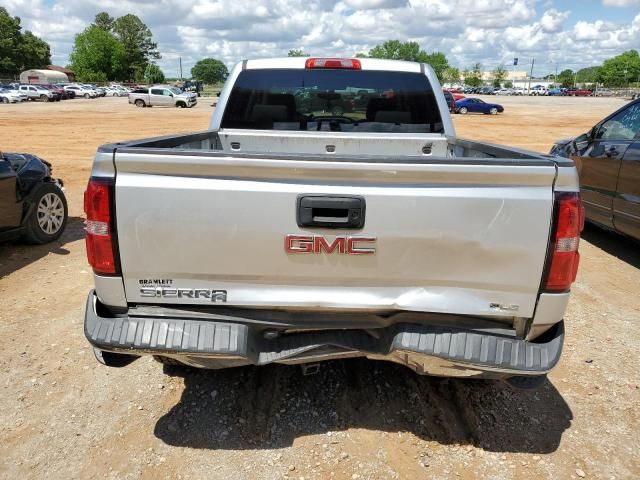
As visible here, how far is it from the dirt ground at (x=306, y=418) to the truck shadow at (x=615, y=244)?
230 cm

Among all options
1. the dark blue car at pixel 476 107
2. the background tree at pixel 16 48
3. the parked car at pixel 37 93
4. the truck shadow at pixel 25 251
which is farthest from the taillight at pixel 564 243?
the background tree at pixel 16 48

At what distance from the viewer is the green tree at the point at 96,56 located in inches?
4158

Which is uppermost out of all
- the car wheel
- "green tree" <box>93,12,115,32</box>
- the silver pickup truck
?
"green tree" <box>93,12,115,32</box>

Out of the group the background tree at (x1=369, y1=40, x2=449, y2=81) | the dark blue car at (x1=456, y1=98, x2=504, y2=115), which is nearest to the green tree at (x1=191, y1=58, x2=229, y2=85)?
the background tree at (x1=369, y1=40, x2=449, y2=81)

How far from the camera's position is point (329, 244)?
7.90ft

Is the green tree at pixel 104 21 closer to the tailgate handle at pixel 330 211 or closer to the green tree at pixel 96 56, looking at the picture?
the green tree at pixel 96 56

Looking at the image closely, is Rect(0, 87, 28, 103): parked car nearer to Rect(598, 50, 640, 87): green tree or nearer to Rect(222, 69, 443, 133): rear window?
Rect(222, 69, 443, 133): rear window

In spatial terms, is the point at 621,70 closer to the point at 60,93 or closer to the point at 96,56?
the point at 96,56

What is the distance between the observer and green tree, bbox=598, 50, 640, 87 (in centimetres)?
12838

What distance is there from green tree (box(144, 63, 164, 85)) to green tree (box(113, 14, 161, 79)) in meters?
3.07

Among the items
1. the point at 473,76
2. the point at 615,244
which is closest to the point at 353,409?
the point at 615,244

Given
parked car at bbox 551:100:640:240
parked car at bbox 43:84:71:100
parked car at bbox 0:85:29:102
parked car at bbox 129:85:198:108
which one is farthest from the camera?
parked car at bbox 43:84:71:100

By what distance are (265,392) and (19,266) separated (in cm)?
377

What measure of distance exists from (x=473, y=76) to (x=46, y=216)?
15062 cm
